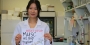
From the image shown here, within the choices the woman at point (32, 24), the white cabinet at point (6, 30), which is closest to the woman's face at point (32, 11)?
the woman at point (32, 24)

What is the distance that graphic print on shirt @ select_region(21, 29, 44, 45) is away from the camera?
4.92 ft

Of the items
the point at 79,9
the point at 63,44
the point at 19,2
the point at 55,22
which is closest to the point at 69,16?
the point at 63,44

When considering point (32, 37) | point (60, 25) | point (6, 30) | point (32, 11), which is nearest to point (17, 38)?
point (32, 37)

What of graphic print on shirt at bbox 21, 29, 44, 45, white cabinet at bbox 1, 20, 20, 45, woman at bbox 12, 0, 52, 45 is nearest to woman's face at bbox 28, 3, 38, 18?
woman at bbox 12, 0, 52, 45

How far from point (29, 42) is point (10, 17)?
4774mm

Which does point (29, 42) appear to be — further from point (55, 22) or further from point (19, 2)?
point (19, 2)

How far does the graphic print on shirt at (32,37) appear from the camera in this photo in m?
1.50

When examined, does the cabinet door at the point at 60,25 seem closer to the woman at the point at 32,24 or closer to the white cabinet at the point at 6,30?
the white cabinet at the point at 6,30

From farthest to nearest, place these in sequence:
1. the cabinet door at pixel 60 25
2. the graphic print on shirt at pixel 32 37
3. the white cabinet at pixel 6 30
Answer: the cabinet door at pixel 60 25 < the white cabinet at pixel 6 30 < the graphic print on shirt at pixel 32 37

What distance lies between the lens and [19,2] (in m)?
6.75

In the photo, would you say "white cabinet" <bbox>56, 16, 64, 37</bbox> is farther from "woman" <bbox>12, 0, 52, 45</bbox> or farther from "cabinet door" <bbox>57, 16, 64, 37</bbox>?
"woman" <bbox>12, 0, 52, 45</bbox>

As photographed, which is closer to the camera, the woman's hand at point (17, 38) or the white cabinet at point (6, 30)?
the woman's hand at point (17, 38)

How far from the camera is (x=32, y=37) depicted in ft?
4.97

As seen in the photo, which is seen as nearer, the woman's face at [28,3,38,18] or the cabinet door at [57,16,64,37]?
the woman's face at [28,3,38,18]
